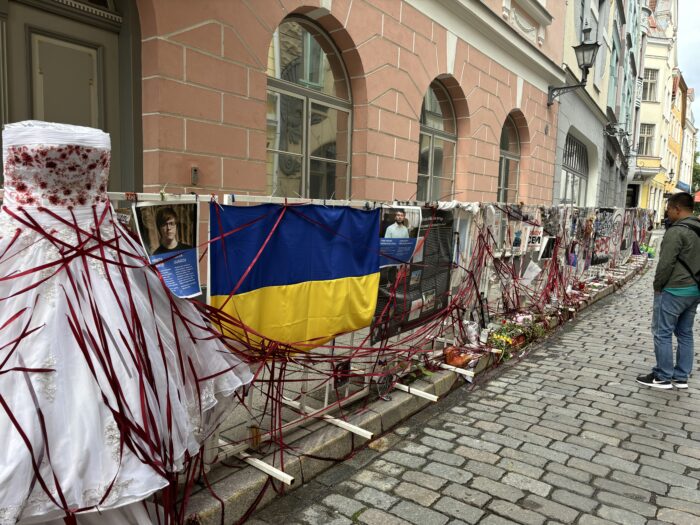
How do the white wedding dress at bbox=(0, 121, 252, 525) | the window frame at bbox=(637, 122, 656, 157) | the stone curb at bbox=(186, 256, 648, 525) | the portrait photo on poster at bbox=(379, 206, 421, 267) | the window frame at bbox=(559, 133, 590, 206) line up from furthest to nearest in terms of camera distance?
the window frame at bbox=(637, 122, 656, 157) → the window frame at bbox=(559, 133, 590, 206) → the portrait photo on poster at bbox=(379, 206, 421, 267) → the stone curb at bbox=(186, 256, 648, 525) → the white wedding dress at bbox=(0, 121, 252, 525)

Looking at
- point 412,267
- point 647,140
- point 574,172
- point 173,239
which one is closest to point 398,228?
point 412,267

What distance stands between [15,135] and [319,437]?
8.10 ft

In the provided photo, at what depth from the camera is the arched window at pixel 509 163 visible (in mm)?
11906

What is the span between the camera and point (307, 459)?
3.22 meters

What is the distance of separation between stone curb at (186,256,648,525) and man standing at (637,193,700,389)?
2104 mm

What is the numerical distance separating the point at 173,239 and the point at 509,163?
10902 millimetres

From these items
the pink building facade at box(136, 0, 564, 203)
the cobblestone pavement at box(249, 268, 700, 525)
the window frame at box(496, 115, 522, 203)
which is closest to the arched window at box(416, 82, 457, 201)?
the pink building facade at box(136, 0, 564, 203)

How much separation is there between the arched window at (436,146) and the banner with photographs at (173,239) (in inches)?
258

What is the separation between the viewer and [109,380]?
6.40 feet

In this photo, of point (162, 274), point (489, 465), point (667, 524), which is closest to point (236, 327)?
point (162, 274)

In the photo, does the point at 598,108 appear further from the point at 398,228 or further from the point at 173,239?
the point at 173,239

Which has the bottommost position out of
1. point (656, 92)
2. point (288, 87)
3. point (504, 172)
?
point (504, 172)

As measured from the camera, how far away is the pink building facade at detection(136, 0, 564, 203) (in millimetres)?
4531

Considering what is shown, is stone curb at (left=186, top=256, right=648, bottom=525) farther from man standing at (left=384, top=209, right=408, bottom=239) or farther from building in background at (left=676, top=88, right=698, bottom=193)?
building in background at (left=676, top=88, right=698, bottom=193)
